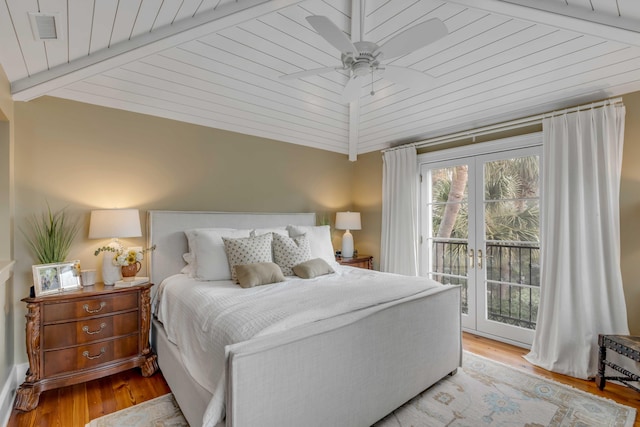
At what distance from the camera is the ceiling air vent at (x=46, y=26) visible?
1628 mm

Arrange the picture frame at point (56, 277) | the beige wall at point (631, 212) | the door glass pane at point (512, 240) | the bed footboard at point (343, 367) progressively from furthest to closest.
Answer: the door glass pane at point (512, 240)
the beige wall at point (631, 212)
the picture frame at point (56, 277)
the bed footboard at point (343, 367)

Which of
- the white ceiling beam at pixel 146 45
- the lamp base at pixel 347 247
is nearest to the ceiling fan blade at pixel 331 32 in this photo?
the white ceiling beam at pixel 146 45

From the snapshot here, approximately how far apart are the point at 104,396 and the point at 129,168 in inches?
75.3

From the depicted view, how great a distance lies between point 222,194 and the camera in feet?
11.5

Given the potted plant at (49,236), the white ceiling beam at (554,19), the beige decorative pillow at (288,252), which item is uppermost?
the white ceiling beam at (554,19)

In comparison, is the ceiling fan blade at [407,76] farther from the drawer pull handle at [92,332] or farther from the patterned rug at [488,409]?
the drawer pull handle at [92,332]

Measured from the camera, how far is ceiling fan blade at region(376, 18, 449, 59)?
160 centimetres

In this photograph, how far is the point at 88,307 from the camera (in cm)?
229

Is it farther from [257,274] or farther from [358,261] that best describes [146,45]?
[358,261]

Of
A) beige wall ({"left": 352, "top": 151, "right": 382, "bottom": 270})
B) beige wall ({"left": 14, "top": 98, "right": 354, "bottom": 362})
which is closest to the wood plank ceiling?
beige wall ({"left": 14, "top": 98, "right": 354, "bottom": 362})

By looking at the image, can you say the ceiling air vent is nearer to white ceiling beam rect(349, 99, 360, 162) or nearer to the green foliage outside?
white ceiling beam rect(349, 99, 360, 162)

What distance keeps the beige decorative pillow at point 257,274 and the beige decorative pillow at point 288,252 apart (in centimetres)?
33

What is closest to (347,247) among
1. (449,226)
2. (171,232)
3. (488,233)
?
(449,226)

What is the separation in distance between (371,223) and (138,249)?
3.04 metres
